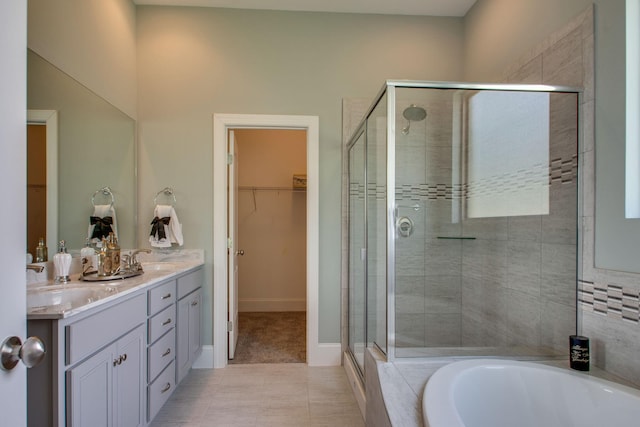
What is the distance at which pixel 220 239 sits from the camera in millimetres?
2725

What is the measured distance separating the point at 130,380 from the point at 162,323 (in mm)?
395

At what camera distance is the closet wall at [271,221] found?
4.42 m

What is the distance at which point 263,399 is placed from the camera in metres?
2.22

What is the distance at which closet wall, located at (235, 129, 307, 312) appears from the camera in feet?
14.5

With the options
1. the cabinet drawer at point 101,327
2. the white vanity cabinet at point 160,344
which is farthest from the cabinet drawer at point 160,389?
the cabinet drawer at point 101,327

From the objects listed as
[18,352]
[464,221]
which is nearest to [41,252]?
[18,352]

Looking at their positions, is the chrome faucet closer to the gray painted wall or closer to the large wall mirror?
the large wall mirror

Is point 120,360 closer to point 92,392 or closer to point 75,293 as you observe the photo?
point 92,392

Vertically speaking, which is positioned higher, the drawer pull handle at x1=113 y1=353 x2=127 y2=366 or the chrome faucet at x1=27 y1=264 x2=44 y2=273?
the chrome faucet at x1=27 y1=264 x2=44 y2=273

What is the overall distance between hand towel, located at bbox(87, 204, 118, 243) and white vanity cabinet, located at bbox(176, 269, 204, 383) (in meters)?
0.62

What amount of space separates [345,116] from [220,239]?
4.90 ft

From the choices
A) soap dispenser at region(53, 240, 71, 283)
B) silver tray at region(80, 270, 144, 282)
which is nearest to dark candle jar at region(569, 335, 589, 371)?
silver tray at region(80, 270, 144, 282)

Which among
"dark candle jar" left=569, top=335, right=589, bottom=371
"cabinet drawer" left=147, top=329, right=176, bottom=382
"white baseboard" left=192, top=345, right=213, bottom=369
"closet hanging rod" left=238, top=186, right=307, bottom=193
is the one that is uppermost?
"closet hanging rod" left=238, top=186, right=307, bottom=193

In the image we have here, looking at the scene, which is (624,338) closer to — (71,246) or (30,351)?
(30,351)
